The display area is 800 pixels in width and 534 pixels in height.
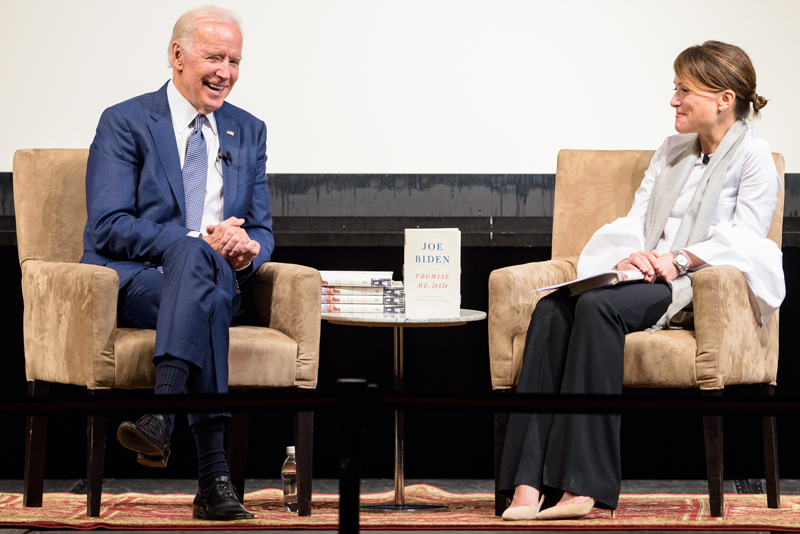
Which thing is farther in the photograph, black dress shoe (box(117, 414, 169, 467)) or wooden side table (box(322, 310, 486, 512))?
wooden side table (box(322, 310, 486, 512))

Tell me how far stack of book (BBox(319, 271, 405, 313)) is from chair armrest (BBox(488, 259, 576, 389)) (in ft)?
0.87

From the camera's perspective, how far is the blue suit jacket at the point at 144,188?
2.19m

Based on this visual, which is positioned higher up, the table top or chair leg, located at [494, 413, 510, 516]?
the table top

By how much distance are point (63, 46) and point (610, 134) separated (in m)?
1.85

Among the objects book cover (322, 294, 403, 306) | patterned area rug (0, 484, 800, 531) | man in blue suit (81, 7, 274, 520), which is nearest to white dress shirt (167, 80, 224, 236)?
man in blue suit (81, 7, 274, 520)

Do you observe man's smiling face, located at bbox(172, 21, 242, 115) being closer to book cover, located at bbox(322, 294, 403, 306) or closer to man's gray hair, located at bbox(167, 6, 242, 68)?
man's gray hair, located at bbox(167, 6, 242, 68)

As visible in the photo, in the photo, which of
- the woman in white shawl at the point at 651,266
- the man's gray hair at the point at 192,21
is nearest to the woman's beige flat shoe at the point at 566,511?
the woman in white shawl at the point at 651,266

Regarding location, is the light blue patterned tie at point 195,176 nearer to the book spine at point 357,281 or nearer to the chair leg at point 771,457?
the book spine at point 357,281

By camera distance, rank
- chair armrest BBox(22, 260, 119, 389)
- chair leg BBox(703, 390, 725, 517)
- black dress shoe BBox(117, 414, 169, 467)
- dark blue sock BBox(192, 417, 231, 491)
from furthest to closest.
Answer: chair leg BBox(703, 390, 725, 517) → chair armrest BBox(22, 260, 119, 389) → dark blue sock BBox(192, 417, 231, 491) → black dress shoe BBox(117, 414, 169, 467)

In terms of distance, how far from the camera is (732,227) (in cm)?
229

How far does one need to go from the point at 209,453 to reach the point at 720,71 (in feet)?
5.32

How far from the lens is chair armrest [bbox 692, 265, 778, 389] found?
6.97 ft

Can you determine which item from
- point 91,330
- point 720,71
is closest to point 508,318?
point 720,71

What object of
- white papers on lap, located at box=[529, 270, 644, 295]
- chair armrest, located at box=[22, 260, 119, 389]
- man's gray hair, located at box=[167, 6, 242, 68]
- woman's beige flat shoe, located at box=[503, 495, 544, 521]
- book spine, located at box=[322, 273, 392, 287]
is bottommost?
woman's beige flat shoe, located at box=[503, 495, 544, 521]
